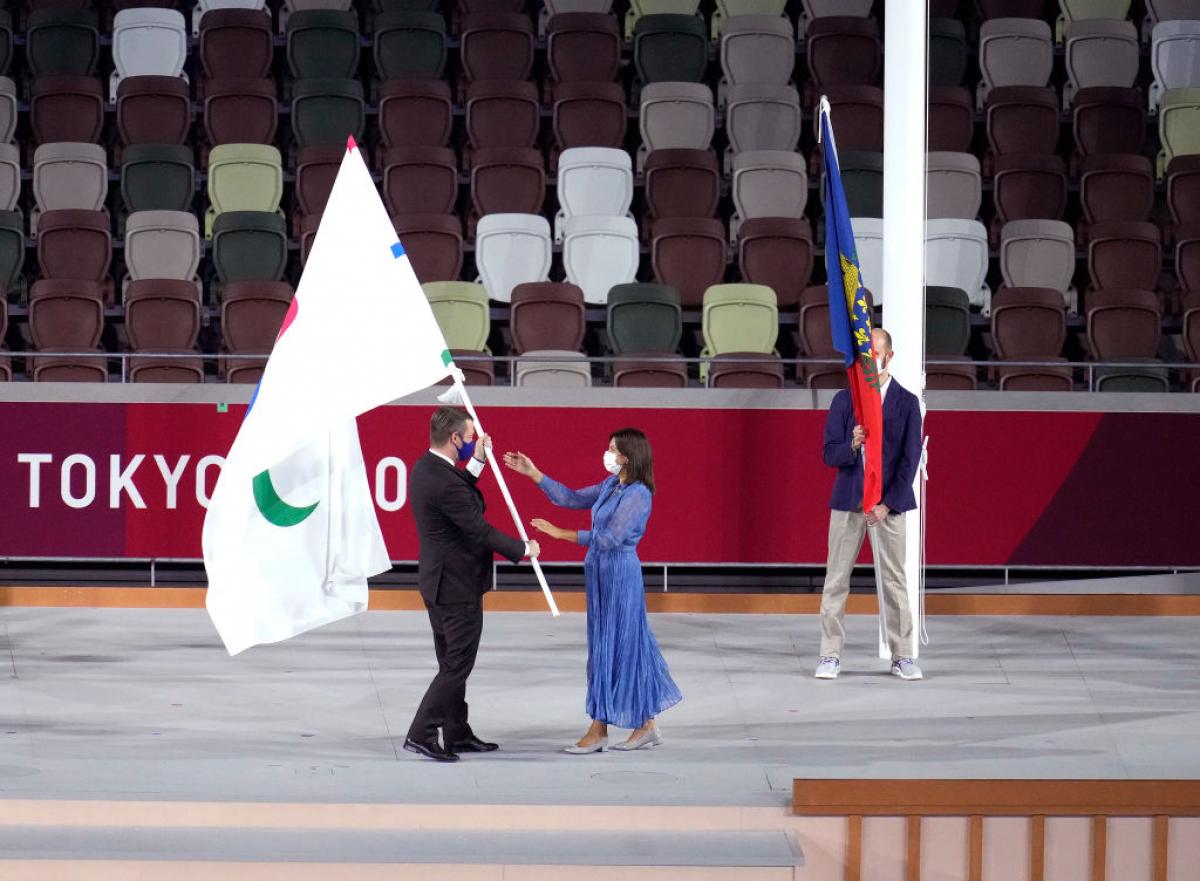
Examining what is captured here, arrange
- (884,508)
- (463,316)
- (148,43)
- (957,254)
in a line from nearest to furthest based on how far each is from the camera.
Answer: (884,508)
(463,316)
(957,254)
(148,43)

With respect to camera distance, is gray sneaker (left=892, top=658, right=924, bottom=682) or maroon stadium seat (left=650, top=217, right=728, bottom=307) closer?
gray sneaker (left=892, top=658, right=924, bottom=682)

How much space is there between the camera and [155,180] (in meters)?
12.4

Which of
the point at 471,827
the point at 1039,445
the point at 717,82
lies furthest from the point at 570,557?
the point at 717,82

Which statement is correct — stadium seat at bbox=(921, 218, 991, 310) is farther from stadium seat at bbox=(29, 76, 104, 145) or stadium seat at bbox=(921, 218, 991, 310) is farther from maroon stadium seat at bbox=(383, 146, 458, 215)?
stadium seat at bbox=(29, 76, 104, 145)

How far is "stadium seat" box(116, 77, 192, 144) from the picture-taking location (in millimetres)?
13008

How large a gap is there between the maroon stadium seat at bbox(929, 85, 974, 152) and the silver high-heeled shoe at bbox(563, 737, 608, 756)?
7593 millimetres

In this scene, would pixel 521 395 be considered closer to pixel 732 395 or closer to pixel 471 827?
pixel 732 395

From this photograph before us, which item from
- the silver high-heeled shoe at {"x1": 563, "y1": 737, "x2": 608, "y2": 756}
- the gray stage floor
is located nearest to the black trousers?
the gray stage floor

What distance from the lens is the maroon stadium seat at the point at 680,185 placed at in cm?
1238

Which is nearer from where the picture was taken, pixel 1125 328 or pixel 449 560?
pixel 449 560

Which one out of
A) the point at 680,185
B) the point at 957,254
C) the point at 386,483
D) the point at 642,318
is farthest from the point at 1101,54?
the point at 386,483

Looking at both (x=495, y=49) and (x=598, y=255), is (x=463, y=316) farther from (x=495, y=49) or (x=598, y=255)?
(x=495, y=49)

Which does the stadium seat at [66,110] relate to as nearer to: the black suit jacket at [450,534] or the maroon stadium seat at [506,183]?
the maroon stadium seat at [506,183]

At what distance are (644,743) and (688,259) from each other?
573 centimetres
